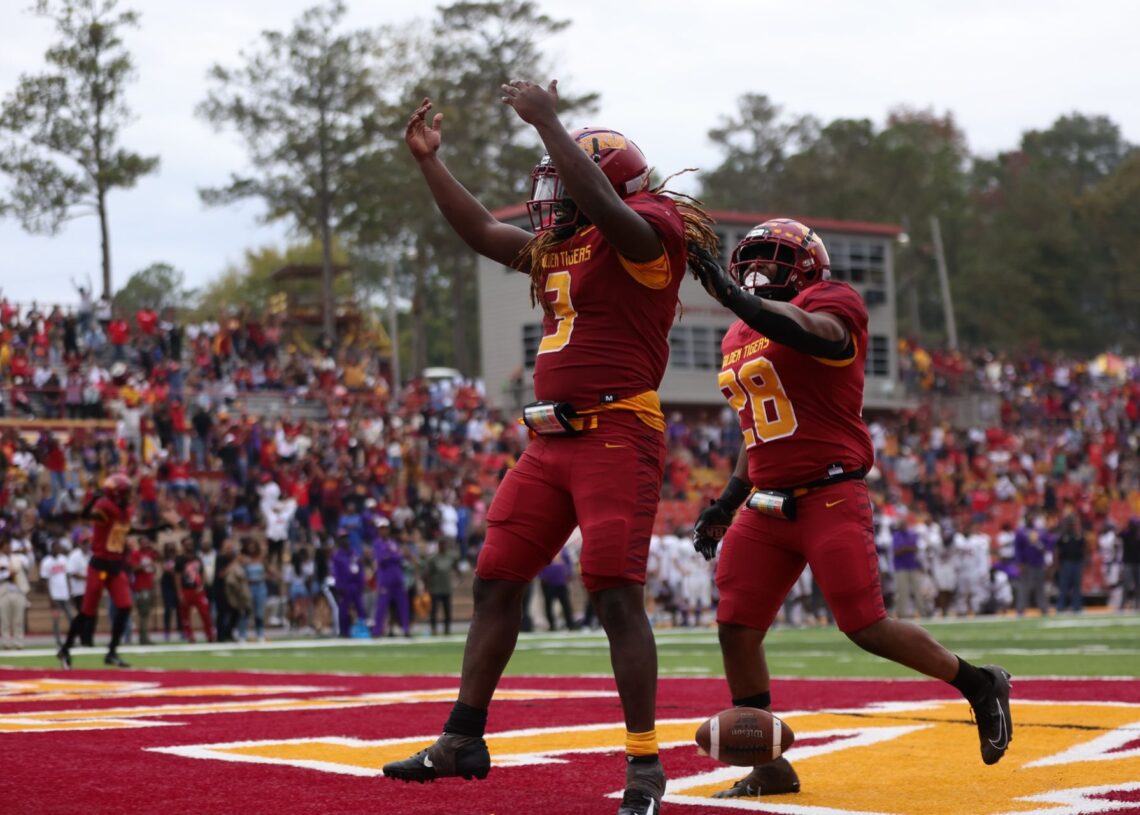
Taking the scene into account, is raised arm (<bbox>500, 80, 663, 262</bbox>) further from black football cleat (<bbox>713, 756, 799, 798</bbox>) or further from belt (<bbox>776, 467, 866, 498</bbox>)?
black football cleat (<bbox>713, 756, 799, 798</bbox>)

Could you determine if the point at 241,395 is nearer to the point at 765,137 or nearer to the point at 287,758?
the point at 287,758

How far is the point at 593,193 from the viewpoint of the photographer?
15.1 feet

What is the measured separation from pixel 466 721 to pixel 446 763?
0.49ft

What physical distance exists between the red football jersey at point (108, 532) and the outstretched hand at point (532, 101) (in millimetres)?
10333

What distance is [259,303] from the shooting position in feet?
247

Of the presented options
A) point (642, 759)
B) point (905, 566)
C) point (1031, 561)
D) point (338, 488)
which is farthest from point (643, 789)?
point (1031, 561)

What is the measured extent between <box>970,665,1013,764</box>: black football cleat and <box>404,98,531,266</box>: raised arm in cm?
217

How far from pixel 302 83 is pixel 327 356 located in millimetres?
14893

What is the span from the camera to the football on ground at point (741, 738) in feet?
15.8

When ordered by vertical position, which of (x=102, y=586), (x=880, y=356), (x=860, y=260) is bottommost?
(x=102, y=586)

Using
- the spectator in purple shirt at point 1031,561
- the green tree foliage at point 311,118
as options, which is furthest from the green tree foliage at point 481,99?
the spectator in purple shirt at point 1031,561

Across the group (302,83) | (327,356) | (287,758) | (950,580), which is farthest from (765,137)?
(287,758)

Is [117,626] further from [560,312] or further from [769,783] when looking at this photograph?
[560,312]

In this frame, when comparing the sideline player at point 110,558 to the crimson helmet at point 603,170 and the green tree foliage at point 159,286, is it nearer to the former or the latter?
the crimson helmet at point 603,170
